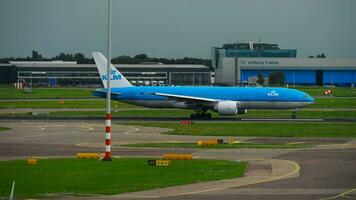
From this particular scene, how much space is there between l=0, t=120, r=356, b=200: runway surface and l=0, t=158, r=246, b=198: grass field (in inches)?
93.2

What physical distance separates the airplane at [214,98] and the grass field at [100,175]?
37.4 meters

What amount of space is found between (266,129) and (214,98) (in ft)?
53.8

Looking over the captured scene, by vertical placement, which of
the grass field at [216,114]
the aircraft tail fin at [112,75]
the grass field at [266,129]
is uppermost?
the aircraft tail fin at [112,75]

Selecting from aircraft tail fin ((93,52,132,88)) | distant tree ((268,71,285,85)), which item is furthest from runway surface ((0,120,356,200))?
distant tree ((268,71,285,85))

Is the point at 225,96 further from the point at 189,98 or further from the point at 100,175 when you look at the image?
the point at 100,175

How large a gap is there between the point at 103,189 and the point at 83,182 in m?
1.85

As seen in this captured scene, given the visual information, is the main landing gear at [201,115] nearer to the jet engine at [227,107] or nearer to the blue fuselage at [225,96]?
the blue fuselage at [225,96]

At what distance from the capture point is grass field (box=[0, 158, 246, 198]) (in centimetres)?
2397

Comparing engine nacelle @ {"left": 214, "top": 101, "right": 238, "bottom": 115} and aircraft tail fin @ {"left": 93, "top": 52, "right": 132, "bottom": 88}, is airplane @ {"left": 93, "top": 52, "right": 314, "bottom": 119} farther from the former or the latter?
aircraft tail fin @ {"left": 93, "top": 52, "right": 132, "bottom": 88}

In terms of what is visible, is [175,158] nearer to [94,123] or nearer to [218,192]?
[218,192]

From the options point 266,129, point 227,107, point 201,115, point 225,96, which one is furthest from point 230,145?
point 201,115

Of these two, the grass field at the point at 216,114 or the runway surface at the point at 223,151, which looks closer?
the runway surface at the point at 223,151

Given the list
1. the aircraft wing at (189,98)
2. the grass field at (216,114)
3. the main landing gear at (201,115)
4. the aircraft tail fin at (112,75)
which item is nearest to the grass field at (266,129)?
the aircraft wing at (189,98)

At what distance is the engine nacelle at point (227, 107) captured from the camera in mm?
68562
